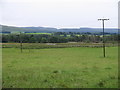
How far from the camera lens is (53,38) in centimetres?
8800

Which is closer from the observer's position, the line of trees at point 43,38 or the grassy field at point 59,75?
the grassy field at point 59,75

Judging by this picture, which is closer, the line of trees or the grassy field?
the grassy field

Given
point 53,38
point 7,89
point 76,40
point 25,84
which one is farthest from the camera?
point 76,40

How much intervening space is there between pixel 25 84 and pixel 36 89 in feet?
3.67

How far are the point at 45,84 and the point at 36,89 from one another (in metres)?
1.03

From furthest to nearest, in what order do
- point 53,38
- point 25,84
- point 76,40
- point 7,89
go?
1. point 76,40
2. point 53,38
3. point 25,84
4. point 7,89

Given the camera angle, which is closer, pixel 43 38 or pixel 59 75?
pixel 59 75

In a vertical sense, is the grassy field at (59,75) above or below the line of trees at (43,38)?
below

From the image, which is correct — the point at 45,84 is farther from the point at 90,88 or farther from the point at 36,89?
the point at 90,88

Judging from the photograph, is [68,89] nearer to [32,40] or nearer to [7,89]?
[7,89]

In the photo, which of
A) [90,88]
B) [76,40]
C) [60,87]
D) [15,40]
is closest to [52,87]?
[60,87]

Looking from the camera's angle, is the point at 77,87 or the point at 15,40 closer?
the point at 77,87

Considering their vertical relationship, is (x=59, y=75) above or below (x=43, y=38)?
below

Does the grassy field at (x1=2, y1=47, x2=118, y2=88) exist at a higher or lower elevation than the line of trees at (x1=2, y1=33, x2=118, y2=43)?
lower
